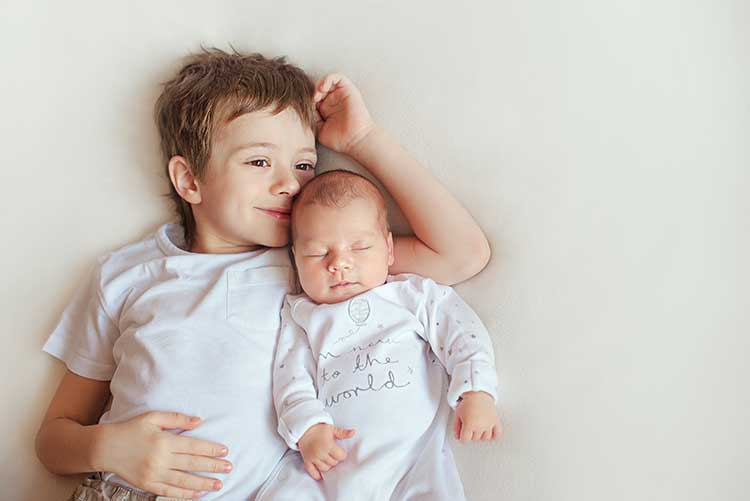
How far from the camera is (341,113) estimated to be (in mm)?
1354

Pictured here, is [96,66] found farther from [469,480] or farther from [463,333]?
[469,480]

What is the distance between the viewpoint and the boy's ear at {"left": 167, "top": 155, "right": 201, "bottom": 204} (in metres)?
1.38

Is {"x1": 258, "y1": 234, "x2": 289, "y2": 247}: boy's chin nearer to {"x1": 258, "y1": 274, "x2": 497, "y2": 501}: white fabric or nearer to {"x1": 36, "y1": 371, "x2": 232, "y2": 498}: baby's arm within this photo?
{"x1": 258, "y1": 274, "x2": 497, "y2": 501}: white fabric

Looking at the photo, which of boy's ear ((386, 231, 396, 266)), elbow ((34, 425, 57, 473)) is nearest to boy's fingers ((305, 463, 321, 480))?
boy's ear ((386, 231, 396, 266))

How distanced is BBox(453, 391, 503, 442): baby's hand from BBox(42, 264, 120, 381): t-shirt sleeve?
2.01 feet

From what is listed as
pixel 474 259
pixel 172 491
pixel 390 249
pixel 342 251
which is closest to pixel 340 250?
pixel 342 251

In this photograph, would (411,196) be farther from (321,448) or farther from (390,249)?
(321,448)

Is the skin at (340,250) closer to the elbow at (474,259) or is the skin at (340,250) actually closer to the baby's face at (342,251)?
the baby's face at (342,251)

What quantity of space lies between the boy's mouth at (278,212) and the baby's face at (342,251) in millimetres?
95

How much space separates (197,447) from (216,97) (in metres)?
0.57

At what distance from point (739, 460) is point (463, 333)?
1.30 feet

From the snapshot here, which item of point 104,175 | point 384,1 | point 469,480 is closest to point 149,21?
point 104,175

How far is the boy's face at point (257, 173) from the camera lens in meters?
1.31

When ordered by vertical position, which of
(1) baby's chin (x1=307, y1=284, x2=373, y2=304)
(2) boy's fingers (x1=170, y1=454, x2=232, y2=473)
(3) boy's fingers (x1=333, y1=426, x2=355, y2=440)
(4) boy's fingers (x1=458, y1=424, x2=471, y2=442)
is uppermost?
(1) baby's chin (x1=307, y1=284, x2=373, y2=304)
